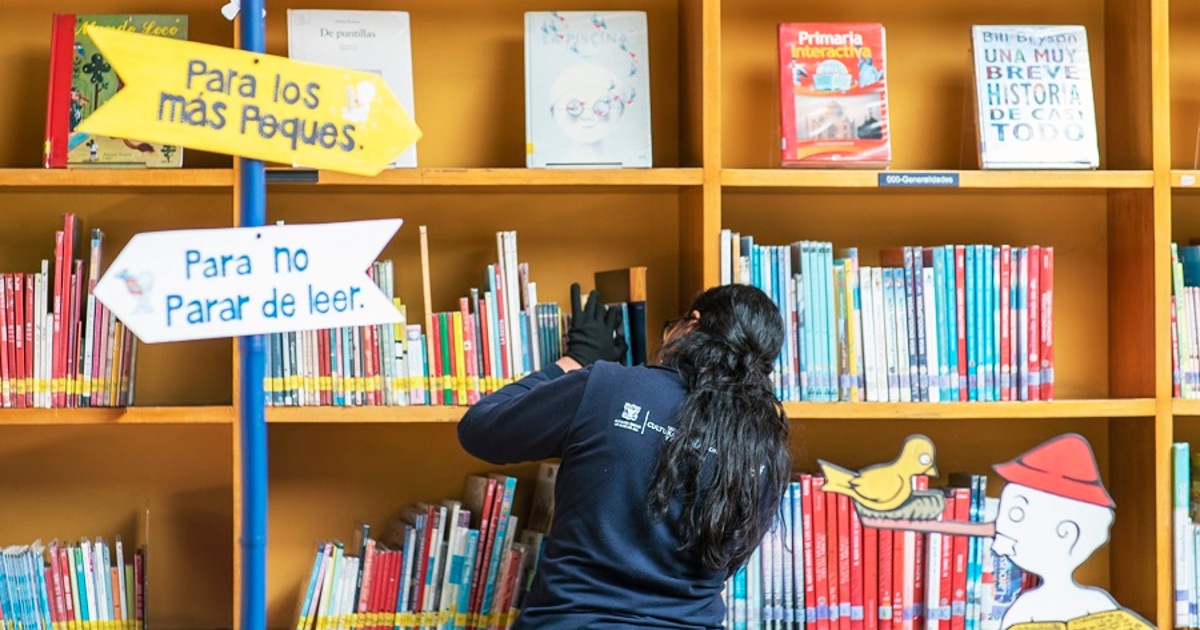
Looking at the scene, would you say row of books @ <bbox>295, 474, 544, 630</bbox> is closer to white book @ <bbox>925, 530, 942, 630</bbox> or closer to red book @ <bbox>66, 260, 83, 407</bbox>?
red book @ <bbox>66, 260, 83, 407</bbox>

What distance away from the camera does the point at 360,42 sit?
259 centimetres

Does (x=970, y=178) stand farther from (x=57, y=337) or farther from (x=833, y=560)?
(x=57, y=337)

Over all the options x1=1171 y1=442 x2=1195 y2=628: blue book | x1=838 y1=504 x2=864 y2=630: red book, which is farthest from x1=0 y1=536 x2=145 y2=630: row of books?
x1=1171 y1=442 x2=1195 y2=628: blue book

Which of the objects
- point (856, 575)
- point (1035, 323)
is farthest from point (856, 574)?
point (1035, 323)

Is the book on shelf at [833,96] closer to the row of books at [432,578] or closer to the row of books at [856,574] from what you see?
the row of books at [856,574]

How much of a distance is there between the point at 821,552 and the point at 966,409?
0.42 m

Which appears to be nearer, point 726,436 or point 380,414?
point 726,436

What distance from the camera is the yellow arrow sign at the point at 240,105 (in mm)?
1723

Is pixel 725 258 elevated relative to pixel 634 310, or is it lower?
elevated

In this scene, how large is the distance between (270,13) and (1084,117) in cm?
180

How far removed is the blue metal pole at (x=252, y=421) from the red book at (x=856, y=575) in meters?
1.23

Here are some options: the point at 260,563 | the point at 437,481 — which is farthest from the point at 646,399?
the point at 437,481

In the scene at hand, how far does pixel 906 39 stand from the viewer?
287cm

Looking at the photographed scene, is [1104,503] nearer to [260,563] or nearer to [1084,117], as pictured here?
[1084,117]
